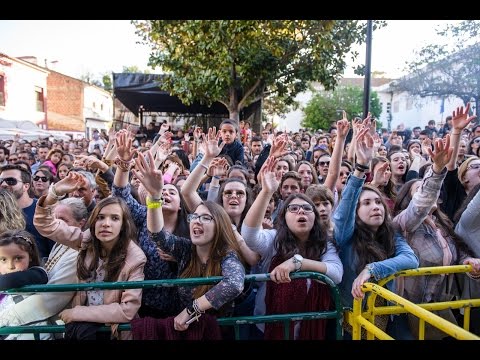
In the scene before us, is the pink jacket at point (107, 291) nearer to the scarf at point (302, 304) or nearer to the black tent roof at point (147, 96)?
the scarf at point (302, 304)

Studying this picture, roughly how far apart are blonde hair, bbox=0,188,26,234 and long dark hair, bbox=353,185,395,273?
275cm

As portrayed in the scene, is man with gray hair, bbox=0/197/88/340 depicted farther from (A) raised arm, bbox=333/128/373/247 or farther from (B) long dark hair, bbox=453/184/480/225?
(B) long dark hair, bbox=453/184/480/225

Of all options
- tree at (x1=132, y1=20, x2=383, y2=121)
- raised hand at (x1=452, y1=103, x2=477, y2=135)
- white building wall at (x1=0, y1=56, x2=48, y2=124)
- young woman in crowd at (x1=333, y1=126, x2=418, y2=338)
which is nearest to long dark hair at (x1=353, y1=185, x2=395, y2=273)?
young woman in crowd at (x1=333, y1=126, x2=418, y2=338)

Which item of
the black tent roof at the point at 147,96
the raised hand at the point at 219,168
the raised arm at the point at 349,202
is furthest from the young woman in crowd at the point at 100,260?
the black tent roof at the point at 147,96

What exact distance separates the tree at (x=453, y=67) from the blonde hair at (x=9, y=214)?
13734 mm

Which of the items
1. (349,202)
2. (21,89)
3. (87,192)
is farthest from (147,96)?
(21,89)

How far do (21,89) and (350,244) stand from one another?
101 feet

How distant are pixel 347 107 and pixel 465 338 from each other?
49.3 meters

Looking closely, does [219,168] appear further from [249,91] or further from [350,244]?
[249,91]

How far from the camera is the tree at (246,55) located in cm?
977

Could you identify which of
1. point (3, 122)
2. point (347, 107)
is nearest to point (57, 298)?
point (3, 122)

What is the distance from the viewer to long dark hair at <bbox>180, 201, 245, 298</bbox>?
2.85 m

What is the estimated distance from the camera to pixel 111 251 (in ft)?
9.69

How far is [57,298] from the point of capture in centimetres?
277
